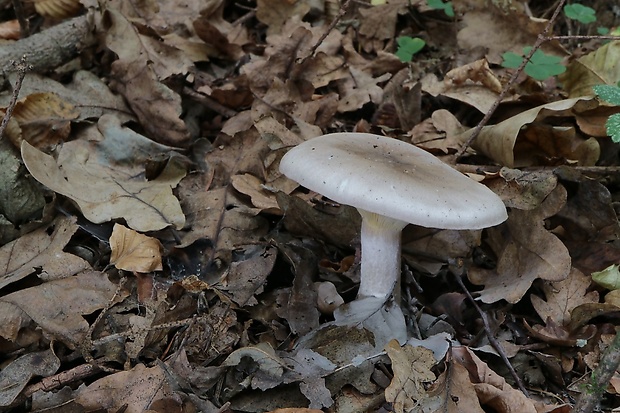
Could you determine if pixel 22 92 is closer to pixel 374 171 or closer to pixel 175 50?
pixel 175 50

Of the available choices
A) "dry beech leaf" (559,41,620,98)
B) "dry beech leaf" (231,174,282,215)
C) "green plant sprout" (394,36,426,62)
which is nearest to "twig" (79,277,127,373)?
"dry beech leaf" (231,174,282,215)

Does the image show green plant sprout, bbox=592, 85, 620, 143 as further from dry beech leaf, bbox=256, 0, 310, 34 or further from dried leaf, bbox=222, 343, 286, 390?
dry beech leaf, bbox=256, 0, 310, 34

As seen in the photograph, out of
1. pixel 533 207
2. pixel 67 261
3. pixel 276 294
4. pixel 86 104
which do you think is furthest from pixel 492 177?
pixel 86 104

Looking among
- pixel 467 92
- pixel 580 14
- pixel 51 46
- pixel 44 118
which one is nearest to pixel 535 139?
pixel 467 92

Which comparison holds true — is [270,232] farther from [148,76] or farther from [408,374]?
[148,76]

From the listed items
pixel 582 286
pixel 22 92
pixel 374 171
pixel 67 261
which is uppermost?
pixel 374 171
